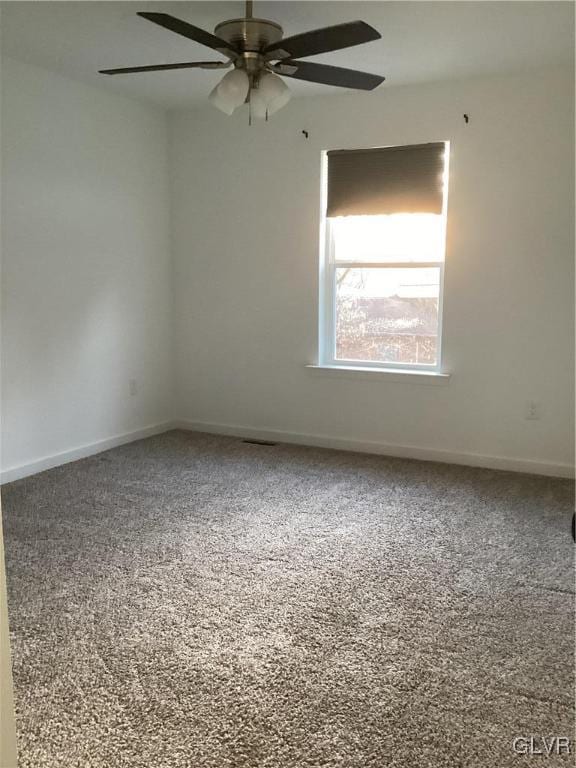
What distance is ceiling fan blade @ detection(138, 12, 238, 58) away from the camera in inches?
91.4

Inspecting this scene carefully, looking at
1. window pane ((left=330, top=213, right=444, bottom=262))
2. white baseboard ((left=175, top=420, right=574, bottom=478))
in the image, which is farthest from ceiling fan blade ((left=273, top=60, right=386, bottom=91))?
white baseboard ((left=175, top=420, right=574, bottom=478))

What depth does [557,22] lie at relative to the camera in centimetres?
310

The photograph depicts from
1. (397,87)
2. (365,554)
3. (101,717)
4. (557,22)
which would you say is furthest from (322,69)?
(101,717)

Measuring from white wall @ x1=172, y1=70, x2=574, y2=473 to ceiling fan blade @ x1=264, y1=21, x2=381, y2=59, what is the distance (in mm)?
1743

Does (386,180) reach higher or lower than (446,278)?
higher

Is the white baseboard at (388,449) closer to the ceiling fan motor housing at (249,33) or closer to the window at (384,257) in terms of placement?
the window at (384,257)

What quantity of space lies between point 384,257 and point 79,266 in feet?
6.84

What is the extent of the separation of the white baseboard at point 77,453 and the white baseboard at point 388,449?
1.04 feet

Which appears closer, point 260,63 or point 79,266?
point 260,63

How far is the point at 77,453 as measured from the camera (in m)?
4.39

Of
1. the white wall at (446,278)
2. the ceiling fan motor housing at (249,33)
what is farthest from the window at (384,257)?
the ceiling fan motor housing at (249,33)

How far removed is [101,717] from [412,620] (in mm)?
1116

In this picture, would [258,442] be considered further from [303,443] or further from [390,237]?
[390,237]

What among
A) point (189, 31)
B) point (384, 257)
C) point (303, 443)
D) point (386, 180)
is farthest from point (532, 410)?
point (189, 31)
